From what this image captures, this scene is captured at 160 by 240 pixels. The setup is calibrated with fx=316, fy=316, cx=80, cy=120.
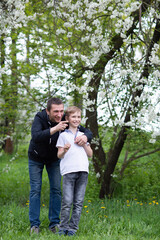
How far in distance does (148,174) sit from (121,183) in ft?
4.30

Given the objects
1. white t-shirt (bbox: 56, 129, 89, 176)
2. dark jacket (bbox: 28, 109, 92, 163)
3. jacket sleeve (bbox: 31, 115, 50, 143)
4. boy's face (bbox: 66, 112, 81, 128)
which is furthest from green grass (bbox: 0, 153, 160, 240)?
boy's face (bbox: 66, 112, 81, 128)

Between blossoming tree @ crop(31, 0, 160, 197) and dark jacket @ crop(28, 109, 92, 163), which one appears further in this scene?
blossoming tree @ crop(31, 0, 160, 197)

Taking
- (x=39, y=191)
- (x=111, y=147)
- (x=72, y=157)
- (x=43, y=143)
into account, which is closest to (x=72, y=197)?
(x=72, y=157)

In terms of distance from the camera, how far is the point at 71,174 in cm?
333

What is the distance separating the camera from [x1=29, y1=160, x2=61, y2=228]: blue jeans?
12.1ft

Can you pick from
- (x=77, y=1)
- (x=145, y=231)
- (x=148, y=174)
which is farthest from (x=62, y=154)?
(x=148, y=174)

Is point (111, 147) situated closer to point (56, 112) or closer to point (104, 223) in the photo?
point (104, 223)

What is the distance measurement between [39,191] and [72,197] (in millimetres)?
581

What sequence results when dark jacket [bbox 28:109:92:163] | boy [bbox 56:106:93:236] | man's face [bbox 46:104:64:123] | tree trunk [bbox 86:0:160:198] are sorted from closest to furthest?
boy [bbox 56:106:93:236]
man's face [bbox 46:104:64:123]
dark jacket [bbox 28:109:92:163]
tree trunk [bbox 86:0:160:198]

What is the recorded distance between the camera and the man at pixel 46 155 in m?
3.51

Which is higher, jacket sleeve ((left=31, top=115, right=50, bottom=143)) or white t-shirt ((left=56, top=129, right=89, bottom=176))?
jacket sleeve ((left=31, top=115, right=50, bottom=143))

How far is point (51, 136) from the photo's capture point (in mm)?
3627

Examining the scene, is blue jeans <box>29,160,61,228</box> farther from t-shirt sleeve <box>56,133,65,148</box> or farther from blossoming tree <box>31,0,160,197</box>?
blossoming tree <box>31,0,160,197</box>

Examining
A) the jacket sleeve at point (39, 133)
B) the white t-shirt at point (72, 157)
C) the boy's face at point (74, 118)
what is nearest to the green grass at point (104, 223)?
the white t-shirt at point (72, 157)
